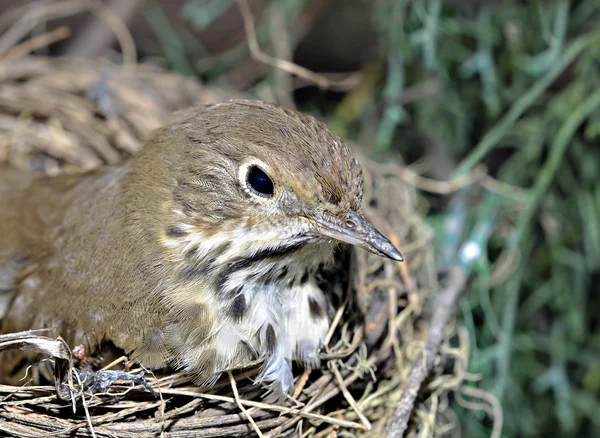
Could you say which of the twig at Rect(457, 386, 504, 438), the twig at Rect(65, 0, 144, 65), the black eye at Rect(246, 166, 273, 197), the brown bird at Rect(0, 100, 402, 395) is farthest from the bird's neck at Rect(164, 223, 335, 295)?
the twig at Rect(65, 0, 144, 65)

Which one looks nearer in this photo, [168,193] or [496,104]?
[168,193]

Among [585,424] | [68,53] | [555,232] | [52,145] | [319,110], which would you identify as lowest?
[585,424]

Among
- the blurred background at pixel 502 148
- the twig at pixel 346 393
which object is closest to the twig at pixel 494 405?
the blurred background at pixel 502 148

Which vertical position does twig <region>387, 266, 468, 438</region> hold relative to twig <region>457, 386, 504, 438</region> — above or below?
above

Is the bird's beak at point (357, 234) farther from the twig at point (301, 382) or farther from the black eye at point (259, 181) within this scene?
the twig at point (301, 382)

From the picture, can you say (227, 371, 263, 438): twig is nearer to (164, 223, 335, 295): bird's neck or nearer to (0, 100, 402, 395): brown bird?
(0, 100, 402, 395): brown bird

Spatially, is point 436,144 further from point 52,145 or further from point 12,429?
point 12,429

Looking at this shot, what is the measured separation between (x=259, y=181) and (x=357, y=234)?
0.31 m

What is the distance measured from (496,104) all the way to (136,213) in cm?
170

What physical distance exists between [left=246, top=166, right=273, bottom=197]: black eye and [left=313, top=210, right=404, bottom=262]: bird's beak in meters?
0.15

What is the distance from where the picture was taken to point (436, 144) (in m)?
3.54

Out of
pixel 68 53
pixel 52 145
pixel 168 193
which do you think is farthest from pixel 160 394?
pixel 68 53

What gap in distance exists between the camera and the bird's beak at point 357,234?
2.10 m

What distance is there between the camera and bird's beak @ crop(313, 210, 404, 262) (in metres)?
2.10
